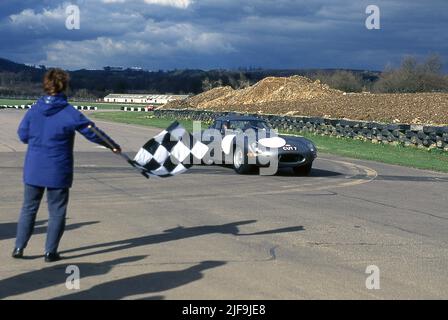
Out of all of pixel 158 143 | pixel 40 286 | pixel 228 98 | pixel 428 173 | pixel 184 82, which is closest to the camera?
pixel 40 286

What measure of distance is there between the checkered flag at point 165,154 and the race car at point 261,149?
7361 millimetres

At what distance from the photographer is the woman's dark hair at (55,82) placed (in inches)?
278

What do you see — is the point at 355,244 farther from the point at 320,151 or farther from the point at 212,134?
the point at 320,151

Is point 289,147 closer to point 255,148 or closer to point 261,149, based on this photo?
point 261,149

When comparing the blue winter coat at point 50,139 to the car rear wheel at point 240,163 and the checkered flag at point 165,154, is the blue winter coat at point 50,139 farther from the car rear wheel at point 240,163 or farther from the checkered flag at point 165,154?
the car rear wheel at point 240,163

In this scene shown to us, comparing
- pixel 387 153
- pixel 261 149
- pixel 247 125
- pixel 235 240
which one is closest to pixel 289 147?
pixel 261 149

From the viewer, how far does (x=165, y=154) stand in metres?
8.35

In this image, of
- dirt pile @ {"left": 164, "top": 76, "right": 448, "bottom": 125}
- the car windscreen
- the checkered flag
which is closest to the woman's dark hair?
the checkered flag

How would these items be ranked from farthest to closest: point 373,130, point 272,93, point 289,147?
1. point 272,93
2. point 373,130
3. point 289,147

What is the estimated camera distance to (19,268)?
6812mm

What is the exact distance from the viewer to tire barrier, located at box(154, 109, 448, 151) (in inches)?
1020

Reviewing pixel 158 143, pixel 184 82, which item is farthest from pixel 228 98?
pixel 184 82

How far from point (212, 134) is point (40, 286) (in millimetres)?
10714

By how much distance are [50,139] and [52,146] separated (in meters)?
0.07
